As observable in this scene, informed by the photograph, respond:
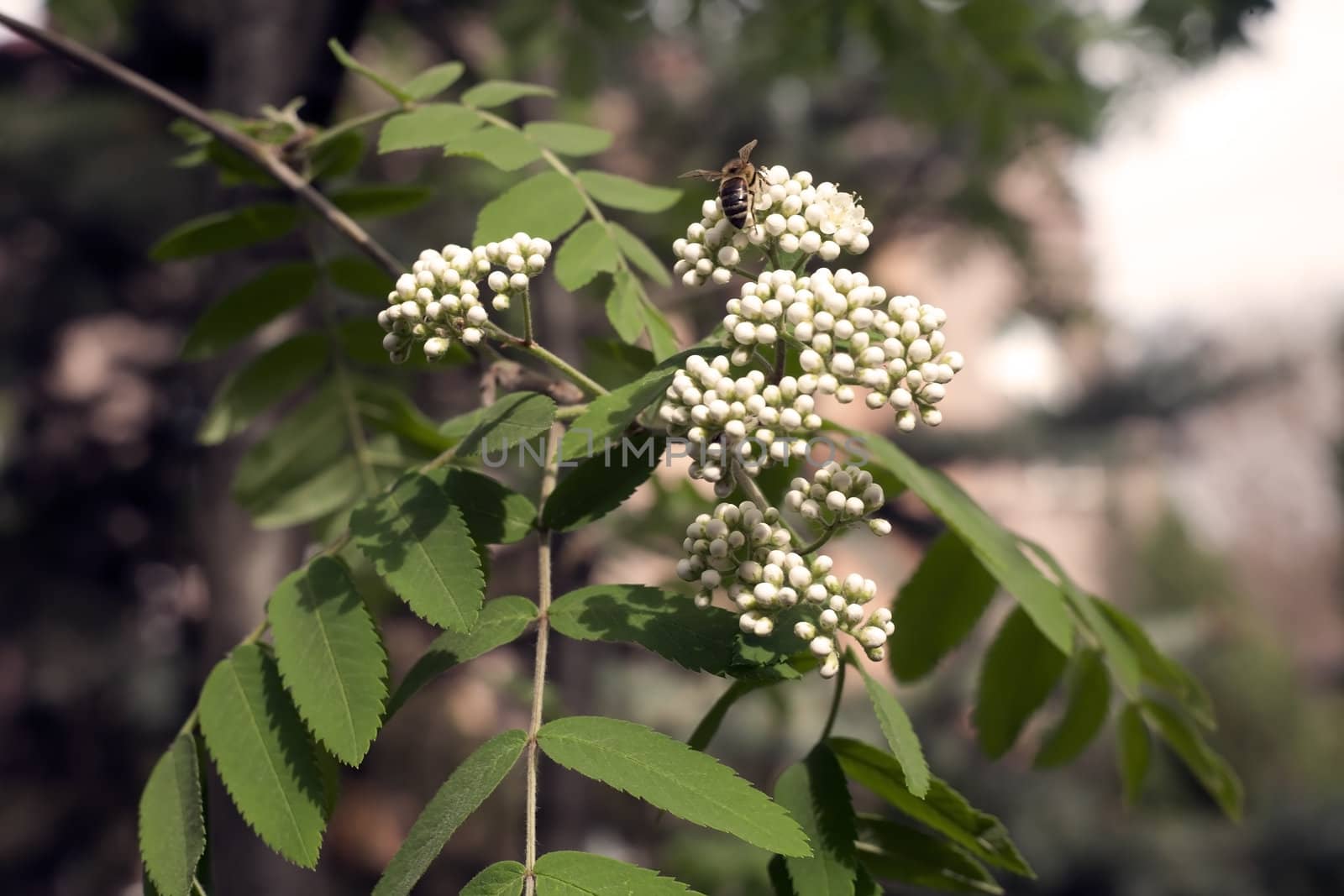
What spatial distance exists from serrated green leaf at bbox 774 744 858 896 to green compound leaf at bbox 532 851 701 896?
0.37 ft

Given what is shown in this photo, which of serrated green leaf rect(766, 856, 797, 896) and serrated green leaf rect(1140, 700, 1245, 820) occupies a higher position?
serrated green leaf rect(1140, 700, 1245, 820)

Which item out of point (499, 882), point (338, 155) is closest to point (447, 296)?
point (499, 882)

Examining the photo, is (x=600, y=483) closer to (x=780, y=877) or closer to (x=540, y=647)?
(x=540, y=647)

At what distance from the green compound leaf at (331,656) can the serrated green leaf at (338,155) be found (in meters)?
0.66

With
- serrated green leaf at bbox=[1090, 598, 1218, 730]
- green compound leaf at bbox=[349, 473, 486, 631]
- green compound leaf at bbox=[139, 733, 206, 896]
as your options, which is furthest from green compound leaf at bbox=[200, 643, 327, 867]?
serrated green leaf at bbox=[1090, 598, 1218, 730]

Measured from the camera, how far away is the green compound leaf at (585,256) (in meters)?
1.06

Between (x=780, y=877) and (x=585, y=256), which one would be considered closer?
(x=780, y=877)

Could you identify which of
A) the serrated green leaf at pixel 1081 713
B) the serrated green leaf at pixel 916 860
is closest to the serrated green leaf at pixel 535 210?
the serrated green leaf at pixel 916 860

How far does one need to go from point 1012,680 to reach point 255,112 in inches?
65.4

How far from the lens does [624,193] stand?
124 centimetres

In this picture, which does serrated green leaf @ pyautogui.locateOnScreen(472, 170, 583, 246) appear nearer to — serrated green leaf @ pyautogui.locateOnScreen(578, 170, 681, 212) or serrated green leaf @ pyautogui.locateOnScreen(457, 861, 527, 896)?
serrated green leaf @ pyautogui.locateOnScreen(578, 170, 681, 212)

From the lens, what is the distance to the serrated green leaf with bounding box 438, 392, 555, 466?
86 cm

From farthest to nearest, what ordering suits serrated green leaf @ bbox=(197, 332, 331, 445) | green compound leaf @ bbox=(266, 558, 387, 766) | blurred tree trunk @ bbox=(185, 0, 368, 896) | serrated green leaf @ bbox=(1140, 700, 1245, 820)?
blurred tree trunk @ bbox=(185, 0, 368, 896) < serrated green leaf @ bbox=(197, 332, 331, 445) < serrated green leaf @ bbox=(1140, 700, 1245, 820) < green compound leaf @ bbox=(266, 558, 387, 766)

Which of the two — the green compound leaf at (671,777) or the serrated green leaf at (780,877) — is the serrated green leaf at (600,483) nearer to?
the green compound leaf at (671,777)
